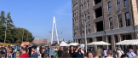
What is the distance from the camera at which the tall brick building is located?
18828mm

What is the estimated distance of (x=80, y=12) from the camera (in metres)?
38.3

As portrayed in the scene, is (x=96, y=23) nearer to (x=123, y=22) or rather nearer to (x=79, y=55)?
(x=123, y=22)

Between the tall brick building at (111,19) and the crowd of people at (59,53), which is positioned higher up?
the tall brick building at (111,19)

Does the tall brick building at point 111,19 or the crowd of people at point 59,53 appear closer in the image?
the crowd of people at point 59,53

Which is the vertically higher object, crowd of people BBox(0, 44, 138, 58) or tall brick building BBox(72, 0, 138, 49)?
tall brick building BBox(72, 0, 138, 49)

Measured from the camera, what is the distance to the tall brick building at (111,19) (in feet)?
61.8

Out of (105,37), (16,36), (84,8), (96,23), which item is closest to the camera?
(105,37)

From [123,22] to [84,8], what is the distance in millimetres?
16695

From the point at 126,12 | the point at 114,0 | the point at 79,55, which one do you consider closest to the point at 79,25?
the point at 114,0

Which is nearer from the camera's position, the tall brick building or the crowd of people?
the crowd of people

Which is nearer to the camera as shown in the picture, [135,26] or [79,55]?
[79,55]

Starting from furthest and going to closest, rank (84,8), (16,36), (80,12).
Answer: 1. (16,36)
2. (80,12)
3. (84,8)

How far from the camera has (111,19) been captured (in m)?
24.2

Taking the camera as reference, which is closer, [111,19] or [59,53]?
[59,53]
